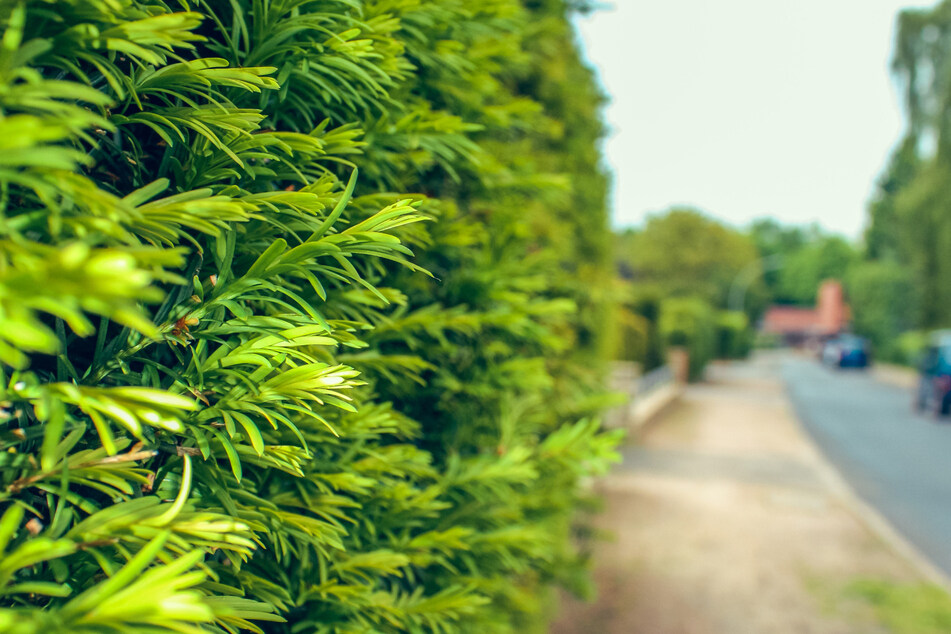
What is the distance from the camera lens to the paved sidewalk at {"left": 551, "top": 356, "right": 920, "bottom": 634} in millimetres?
4734

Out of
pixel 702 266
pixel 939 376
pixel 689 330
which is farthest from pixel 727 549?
pixel 702 266

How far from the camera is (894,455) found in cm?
1143

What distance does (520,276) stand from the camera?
2.01 metres

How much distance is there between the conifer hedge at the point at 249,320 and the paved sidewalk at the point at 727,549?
3.48 m

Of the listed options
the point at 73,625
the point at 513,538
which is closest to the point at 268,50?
the point at 73,625

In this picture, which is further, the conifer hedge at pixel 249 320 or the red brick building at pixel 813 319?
the red brick building at pixel 813 319

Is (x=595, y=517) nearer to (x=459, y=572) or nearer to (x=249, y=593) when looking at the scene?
A: (x=459, y=572)

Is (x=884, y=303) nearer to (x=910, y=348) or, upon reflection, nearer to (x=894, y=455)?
(x=910, y=348)

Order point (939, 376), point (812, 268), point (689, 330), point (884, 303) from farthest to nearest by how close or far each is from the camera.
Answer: point (812, 268) < point (884, 303) < point (689, 330) < point (939, 376)

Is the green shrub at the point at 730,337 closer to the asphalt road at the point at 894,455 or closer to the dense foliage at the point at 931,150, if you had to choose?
the dense foliage at the point at 931,150

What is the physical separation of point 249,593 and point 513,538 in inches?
35.1

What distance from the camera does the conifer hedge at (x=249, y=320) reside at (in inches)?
24.5

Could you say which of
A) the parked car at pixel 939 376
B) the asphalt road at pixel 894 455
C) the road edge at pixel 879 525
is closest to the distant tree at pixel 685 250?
the asphalt road at pixel 894 455

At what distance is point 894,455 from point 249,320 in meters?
13.6
